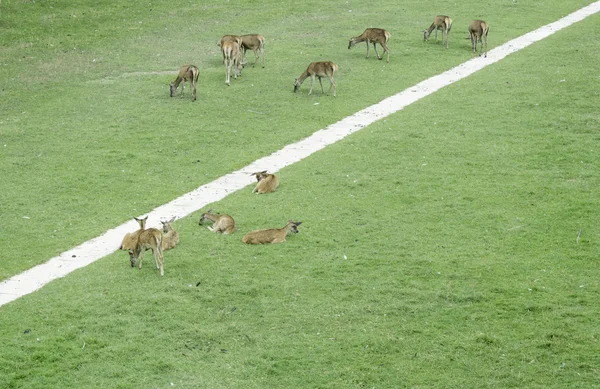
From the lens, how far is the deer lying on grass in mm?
16844

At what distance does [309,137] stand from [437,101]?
497cm

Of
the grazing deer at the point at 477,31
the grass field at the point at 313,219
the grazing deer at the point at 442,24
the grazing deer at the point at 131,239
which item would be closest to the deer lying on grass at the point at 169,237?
the grass field at the point at 313,219

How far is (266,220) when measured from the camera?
18.4 m

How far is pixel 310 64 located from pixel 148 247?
13.6 meters

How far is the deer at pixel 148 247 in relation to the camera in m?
15.5

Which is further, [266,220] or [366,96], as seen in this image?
[366,96]

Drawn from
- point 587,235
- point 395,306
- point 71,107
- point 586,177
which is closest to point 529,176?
point 586,177

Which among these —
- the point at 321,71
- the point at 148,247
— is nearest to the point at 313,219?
the point at 148,247

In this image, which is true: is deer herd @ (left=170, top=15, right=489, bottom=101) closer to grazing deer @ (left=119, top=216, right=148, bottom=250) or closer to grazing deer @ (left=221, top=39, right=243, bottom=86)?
grazing deer @ (left=221, top=39, right=243, bottom=86)

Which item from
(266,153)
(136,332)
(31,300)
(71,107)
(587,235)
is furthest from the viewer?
(71,107)

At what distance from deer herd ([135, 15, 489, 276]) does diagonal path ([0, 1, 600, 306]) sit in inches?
26.9

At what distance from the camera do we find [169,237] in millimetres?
16922

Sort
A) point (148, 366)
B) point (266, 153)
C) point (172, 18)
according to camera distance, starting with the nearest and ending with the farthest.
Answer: point (148, 366) < point (266, 153) < point (172, 18)

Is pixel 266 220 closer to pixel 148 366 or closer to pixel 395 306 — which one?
pixel 395 306
